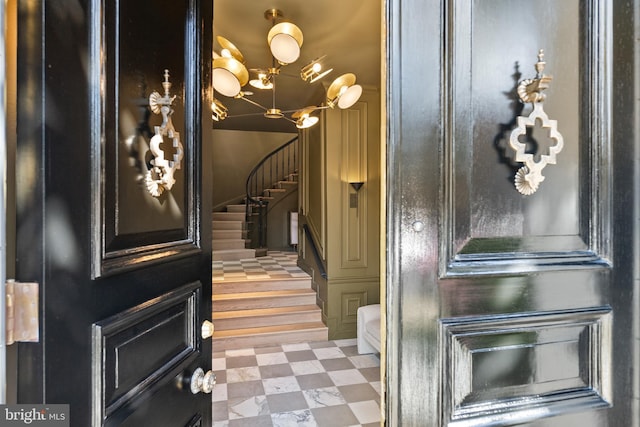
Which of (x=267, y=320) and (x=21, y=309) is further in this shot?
(x=267, y=320)

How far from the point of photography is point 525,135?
3.14 ft

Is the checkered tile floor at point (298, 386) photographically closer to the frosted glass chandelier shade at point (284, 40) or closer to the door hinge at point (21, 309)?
the door hinge at point (21, 309)

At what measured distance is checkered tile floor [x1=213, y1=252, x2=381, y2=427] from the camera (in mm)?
2492

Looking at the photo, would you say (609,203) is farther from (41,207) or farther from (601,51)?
(41,207)

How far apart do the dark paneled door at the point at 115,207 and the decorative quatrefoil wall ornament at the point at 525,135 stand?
967 millimetres

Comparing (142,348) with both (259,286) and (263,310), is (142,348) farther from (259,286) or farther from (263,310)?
(259,286)

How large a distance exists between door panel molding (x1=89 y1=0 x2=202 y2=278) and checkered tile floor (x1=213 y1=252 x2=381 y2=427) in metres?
2.04

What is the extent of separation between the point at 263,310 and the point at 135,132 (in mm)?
3779

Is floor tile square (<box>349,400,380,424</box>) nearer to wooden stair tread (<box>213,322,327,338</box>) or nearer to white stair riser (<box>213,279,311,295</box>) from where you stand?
wooden stair tread (<box>213,322,327,338</box>)

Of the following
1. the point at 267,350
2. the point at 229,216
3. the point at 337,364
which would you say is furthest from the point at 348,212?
the point at 229,216

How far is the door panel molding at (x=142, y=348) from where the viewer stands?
0.70m

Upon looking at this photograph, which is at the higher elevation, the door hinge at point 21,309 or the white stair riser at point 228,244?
the door hinge at point 21,309

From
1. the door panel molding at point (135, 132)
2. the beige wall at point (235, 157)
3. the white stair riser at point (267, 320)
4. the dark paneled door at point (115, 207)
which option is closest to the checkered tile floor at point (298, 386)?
the white stair riser at point (267, 320)

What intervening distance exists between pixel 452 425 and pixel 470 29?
110 cm
